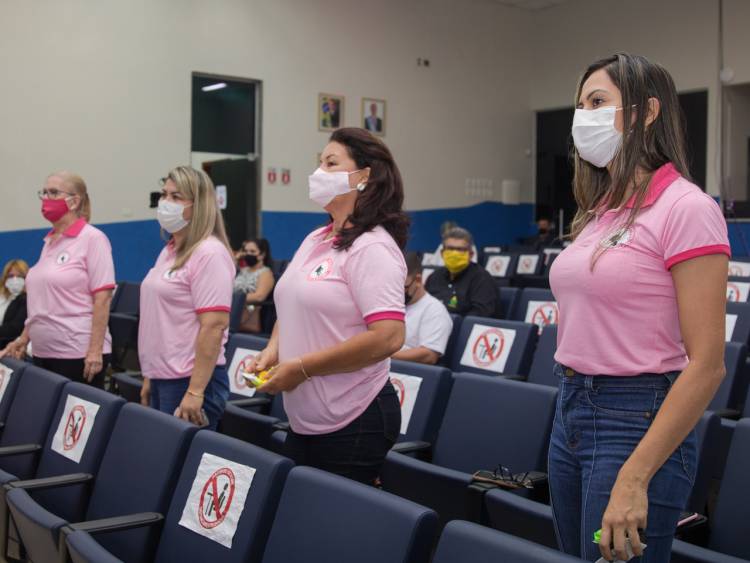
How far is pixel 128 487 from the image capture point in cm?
228

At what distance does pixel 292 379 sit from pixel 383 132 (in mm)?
9357

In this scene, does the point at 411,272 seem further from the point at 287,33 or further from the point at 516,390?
the point at 287,33

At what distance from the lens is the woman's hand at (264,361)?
80.3 inches

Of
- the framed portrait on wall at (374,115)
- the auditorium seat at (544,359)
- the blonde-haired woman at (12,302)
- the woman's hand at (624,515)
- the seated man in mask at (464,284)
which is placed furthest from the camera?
the framed portrait on wall at (374,115)

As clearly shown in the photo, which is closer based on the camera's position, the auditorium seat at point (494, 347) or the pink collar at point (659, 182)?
the pink collar at point (659, 182)

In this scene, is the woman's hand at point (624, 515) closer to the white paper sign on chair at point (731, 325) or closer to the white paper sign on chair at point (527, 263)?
the white paper sign on chair at point (731, 325)

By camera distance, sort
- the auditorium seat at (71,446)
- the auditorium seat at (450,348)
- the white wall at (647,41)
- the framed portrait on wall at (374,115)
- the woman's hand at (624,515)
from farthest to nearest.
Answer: the framed portrait on wall at (374,115)
the white wall at (647,41)
the auditorium seat at (450,348)
the auditorium seat at (71,446)
the woman's hand at (624,515)

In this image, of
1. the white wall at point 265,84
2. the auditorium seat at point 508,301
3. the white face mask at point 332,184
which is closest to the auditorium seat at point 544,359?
the auditorium seat at point 508,301

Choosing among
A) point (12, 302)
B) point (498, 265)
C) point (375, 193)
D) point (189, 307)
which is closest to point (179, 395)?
point (189, 307)

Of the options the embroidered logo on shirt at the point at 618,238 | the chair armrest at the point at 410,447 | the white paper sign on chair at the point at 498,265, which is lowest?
the chair armrest at the point at 410,447

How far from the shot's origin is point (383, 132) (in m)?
10.9

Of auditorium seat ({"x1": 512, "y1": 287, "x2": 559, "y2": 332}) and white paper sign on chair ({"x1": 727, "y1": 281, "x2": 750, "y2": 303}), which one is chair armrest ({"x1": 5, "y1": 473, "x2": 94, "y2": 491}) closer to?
auditorium seat ({"x1": 512, "y1": 287, "x2": 559, "y2": 332})

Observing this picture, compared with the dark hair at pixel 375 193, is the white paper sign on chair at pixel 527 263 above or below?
below

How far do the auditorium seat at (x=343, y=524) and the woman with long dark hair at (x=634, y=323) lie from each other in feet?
0.92
